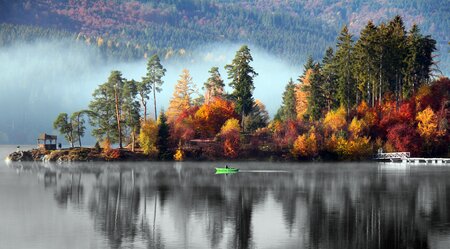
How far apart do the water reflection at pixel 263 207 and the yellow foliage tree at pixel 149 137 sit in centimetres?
3377

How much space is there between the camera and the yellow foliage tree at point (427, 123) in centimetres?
14888

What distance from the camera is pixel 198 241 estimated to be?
177 feet

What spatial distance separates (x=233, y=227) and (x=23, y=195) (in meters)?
33.4

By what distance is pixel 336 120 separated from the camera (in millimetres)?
150250

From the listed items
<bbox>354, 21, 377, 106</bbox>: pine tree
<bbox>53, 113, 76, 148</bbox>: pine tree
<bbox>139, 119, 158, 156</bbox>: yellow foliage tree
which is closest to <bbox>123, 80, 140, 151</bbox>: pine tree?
<bbox>139, 119, 158, 156</bbox>: yellow foliage tree

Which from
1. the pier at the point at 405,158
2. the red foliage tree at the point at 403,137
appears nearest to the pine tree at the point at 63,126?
the pier at the point at 405,158

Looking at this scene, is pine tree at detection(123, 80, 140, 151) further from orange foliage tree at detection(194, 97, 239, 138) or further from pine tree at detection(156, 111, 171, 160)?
orange foliage tree at detection(194, 97, 239, 138)

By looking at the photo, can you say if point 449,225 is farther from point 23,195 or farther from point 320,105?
point 320,105

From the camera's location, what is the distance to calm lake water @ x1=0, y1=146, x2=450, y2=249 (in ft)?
179

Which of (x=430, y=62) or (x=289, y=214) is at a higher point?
(x=430, y=62)

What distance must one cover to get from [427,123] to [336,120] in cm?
1759

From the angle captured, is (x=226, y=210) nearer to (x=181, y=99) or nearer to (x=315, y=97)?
(x=315, y=97)

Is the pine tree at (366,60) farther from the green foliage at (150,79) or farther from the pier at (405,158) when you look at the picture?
the green foliage at (150,79)

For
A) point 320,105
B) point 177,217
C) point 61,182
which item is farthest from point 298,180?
point 320,105
